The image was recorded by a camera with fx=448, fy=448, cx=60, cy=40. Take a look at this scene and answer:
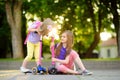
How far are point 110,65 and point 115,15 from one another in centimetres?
777

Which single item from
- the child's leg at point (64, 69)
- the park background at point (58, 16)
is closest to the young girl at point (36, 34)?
the child's leg at point (64, 69)

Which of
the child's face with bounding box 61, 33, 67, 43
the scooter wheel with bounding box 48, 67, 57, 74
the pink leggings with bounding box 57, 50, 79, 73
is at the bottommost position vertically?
the scooter wheel with bounding box 48, 67, 57, 74

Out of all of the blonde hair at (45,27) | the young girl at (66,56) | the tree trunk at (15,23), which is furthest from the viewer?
the tree trunk at (15,23)

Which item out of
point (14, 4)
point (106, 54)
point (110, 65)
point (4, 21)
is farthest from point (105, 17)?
point (106, 54)

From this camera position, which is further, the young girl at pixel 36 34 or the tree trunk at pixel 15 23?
the tree trunk at pixel 15 23

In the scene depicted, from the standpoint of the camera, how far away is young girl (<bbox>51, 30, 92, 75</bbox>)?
11820 mm

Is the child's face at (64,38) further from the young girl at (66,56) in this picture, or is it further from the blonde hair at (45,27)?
the blonde hair at (45,27)

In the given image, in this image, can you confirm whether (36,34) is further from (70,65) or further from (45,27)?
(70,65)

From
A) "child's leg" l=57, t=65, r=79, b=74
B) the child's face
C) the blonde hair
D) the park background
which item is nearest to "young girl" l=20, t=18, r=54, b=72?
the blonde hair

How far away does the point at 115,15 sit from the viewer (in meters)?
28.2

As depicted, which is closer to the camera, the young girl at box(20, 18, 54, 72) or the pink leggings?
the pink leggings

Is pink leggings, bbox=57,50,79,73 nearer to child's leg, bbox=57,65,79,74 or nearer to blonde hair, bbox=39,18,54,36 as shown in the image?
child's leg, bbox=57,65,79,74

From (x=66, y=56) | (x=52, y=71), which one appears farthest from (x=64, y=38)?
(x=52, y=71)

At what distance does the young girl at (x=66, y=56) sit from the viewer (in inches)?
465
